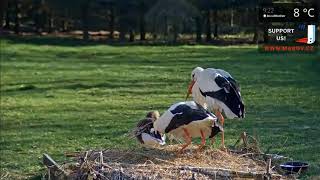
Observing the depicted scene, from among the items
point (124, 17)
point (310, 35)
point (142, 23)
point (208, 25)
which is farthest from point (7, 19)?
point (310, 35)

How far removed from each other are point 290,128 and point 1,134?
189 inches

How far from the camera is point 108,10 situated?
38.9 meters

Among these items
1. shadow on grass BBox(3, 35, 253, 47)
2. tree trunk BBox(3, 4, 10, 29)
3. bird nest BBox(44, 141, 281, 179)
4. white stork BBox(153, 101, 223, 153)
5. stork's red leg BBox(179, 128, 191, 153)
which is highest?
tree trunk BBox(3, 4, 10, 29)

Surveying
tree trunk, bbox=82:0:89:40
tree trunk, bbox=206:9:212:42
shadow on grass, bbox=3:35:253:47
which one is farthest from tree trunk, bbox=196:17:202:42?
tree trunk, bbox=82:0:89:40

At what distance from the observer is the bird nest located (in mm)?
4332

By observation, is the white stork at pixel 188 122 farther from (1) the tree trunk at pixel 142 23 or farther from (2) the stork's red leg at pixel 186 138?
(1) the tree trunk at pixel 142 23

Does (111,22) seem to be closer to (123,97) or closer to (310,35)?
(123,97)

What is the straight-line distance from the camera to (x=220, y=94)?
18.6 ft

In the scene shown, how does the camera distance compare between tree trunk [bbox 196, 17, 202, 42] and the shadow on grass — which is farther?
the shadow on grass

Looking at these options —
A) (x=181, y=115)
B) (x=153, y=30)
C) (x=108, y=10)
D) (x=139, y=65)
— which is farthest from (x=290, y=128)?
(x=108, y=10)

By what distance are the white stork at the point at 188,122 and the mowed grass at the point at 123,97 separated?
93 centimetres

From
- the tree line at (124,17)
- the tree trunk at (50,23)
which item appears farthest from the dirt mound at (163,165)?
the tree trunk at (50,23)

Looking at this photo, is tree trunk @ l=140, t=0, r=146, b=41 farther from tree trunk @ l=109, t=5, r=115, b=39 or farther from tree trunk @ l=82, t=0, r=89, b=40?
tree trunk @ l=82, t=0, r=89, b=40

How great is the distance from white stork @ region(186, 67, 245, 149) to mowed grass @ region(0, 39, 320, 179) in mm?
790
